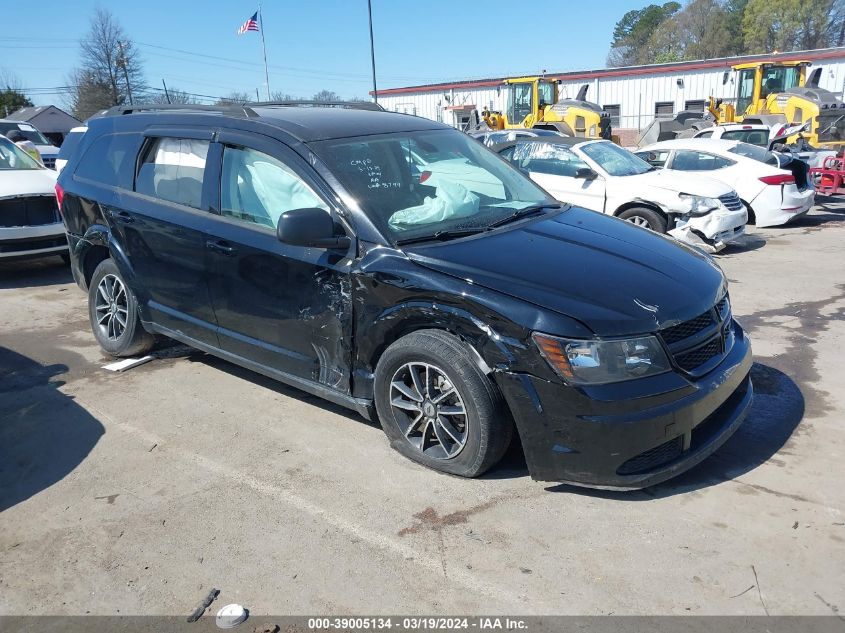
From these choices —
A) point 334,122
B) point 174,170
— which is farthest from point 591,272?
point 174,170

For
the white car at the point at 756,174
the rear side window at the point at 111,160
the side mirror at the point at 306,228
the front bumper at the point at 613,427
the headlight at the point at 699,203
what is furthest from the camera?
the white car at the point at 756,174

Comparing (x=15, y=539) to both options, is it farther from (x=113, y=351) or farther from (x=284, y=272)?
(x=113, y=351)

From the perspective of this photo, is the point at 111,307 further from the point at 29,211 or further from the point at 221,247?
the point at 29,211

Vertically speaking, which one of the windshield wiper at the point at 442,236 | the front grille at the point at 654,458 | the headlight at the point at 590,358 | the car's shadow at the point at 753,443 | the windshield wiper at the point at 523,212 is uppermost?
the windshield wiper at the point at 523,212

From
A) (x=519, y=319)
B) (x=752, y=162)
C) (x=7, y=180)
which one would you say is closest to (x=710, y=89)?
(x=752, y=162)

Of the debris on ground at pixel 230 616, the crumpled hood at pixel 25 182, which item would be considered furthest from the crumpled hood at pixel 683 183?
the debris on ground at pixel 230 616

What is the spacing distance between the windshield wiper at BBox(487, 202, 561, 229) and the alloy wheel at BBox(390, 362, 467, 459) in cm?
100

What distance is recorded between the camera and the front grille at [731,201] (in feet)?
31.3

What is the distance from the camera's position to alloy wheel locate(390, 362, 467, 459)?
3467 mm

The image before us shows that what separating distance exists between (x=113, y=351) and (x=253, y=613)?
347 centimetres

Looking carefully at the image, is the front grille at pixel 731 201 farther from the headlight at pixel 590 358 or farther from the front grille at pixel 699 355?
the headlight at pixel 590 358

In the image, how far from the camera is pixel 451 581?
286 cm

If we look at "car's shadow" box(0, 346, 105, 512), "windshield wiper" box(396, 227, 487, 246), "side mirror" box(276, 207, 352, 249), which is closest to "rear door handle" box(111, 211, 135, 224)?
"car's shadow" box(0, 346, 105, 512)

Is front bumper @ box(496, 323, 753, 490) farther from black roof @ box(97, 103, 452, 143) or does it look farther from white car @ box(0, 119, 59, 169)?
white car @ box(0, 119, 59, 169)
